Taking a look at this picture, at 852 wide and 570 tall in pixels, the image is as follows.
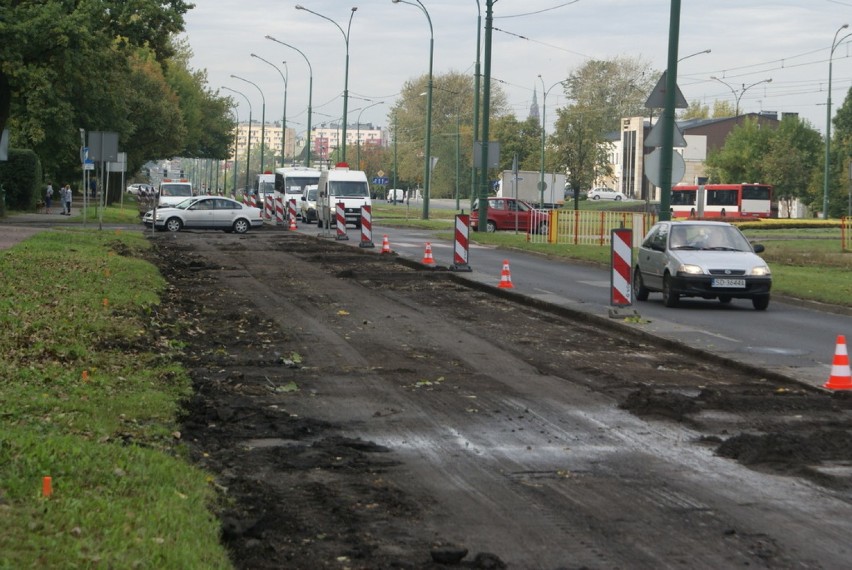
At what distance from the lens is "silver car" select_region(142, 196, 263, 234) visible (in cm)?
4925

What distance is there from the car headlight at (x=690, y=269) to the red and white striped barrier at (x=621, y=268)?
2.80 metres

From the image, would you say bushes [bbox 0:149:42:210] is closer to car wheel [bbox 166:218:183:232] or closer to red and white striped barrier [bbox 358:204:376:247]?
car wheel [bbox 166:218:183:232]

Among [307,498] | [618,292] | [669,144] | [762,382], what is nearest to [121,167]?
[669,144]

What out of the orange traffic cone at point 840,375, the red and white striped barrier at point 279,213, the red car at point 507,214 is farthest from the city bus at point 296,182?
the orange traffic cone at point 840,375

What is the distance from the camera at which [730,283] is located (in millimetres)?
Result: 20938

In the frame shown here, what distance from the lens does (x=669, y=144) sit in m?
24.5

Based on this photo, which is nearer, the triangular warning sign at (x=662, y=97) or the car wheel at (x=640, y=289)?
the car wheel at (x=640, y=289)

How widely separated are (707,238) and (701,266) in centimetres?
141

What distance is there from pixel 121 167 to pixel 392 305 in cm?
4282

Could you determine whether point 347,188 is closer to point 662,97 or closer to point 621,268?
point 662,97

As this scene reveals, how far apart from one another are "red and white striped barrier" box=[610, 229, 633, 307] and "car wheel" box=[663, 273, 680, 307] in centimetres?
301

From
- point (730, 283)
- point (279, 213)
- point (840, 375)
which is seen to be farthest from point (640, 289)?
point (279, 213)

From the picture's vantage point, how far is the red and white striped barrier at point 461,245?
27.3m

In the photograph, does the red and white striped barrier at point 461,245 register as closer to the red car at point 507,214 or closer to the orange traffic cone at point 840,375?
the orange traffic cone at point 840,375
